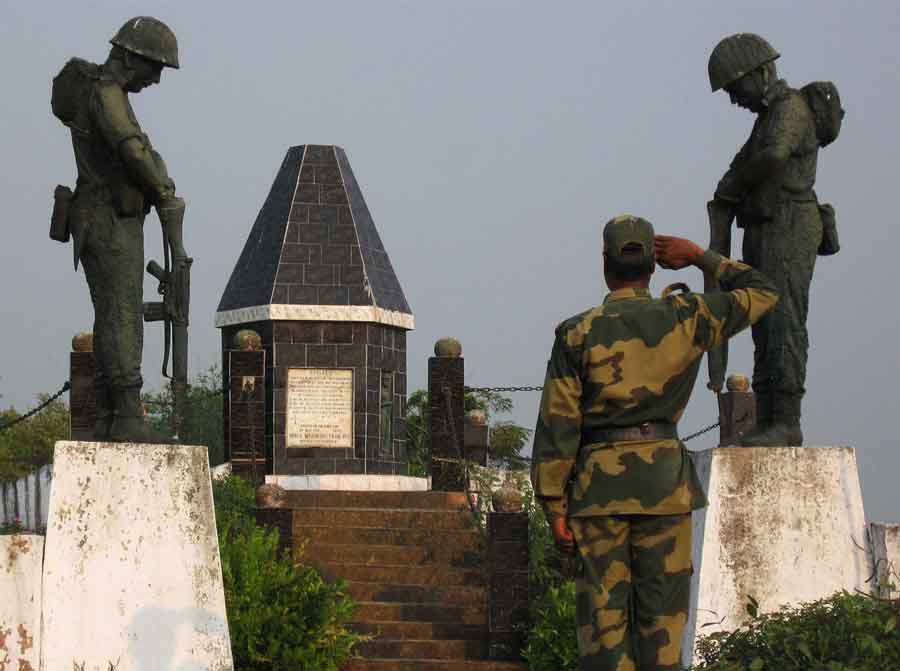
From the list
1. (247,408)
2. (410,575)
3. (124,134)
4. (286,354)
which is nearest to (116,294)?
(124,134)

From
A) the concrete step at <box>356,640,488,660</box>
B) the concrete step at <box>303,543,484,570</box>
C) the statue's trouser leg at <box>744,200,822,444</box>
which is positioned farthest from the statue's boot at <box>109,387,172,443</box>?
the concrete step at <box>303,543,484,570</box>

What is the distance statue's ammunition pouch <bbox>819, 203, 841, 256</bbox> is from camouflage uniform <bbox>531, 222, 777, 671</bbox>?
3453mm

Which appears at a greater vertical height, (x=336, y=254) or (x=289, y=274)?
(x=336, y=254)

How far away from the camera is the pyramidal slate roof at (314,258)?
60.0 ft

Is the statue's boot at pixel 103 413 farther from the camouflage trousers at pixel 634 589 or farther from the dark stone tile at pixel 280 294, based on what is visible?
the dark stone tile at pixel 280 294

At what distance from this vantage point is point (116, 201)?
8789 millimetres

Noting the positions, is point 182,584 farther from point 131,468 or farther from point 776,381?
point 776,381

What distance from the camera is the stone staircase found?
12.0 metres

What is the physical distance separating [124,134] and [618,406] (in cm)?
381

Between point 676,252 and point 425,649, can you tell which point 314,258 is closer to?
point 425,649

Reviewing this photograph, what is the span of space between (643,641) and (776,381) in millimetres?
3445

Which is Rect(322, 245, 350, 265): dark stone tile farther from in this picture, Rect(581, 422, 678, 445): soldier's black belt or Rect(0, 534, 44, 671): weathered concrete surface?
Rect(581, 422, 678, 445): soldier's black belt

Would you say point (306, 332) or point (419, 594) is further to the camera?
point (306, 332)

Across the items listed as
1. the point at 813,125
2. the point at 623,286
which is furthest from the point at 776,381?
the point at 623,286
